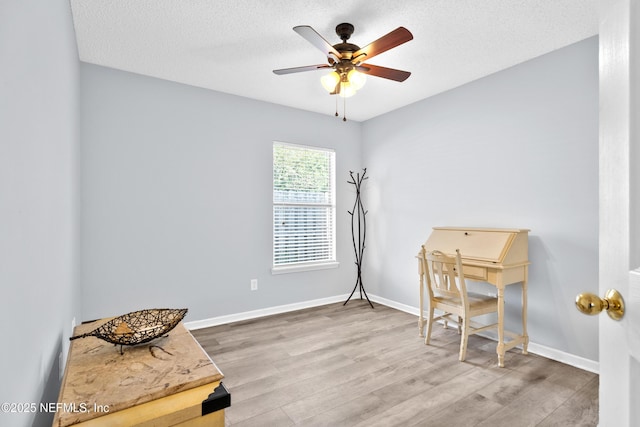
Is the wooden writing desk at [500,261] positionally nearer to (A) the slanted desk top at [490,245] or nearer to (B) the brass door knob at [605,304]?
(A) the slanted desk top at [490,245]

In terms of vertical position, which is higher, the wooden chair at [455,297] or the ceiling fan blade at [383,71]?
the ceiling fan blade at [383,71]

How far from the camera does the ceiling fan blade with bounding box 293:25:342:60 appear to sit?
1.91m

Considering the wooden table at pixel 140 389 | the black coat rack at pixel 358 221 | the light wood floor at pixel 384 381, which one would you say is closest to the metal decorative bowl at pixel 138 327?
the wooden table at pixel 140 389

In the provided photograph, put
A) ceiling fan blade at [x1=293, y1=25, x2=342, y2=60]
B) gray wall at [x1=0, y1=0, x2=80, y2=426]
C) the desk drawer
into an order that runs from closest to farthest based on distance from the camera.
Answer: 1. gray wall at [x1=0, y1=0, x2=80, y2=426]
2. ceiling fan blade at [x1=293, y1=25, x2=342, y2=60]
3. the desk drawer

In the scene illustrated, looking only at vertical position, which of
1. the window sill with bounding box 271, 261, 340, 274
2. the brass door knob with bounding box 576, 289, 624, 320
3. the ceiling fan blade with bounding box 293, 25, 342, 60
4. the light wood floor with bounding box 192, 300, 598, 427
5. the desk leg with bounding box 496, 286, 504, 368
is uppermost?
the ceiling fan blade with bounding box 293, 25, 342, 60

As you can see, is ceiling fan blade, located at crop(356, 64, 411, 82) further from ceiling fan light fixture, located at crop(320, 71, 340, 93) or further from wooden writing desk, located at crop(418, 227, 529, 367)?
wooden writing desk, located at crop(418, 227, 529, 367)

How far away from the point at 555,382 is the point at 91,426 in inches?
111

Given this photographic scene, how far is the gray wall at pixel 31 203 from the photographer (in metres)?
0.83

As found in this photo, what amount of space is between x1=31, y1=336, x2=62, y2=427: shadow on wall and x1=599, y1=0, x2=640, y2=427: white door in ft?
5.48

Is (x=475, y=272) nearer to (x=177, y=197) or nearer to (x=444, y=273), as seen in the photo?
(x=444, y=273)

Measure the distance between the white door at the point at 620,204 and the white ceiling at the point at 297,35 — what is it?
5.84 feet

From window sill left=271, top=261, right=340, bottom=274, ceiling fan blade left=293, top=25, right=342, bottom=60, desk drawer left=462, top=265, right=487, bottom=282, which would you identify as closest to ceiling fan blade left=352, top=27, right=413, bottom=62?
ceiling fan blade left=293, top=25, right=342, bottom=60

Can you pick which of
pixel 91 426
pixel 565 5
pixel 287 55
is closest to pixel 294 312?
pixel 287 55

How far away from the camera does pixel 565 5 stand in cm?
214
